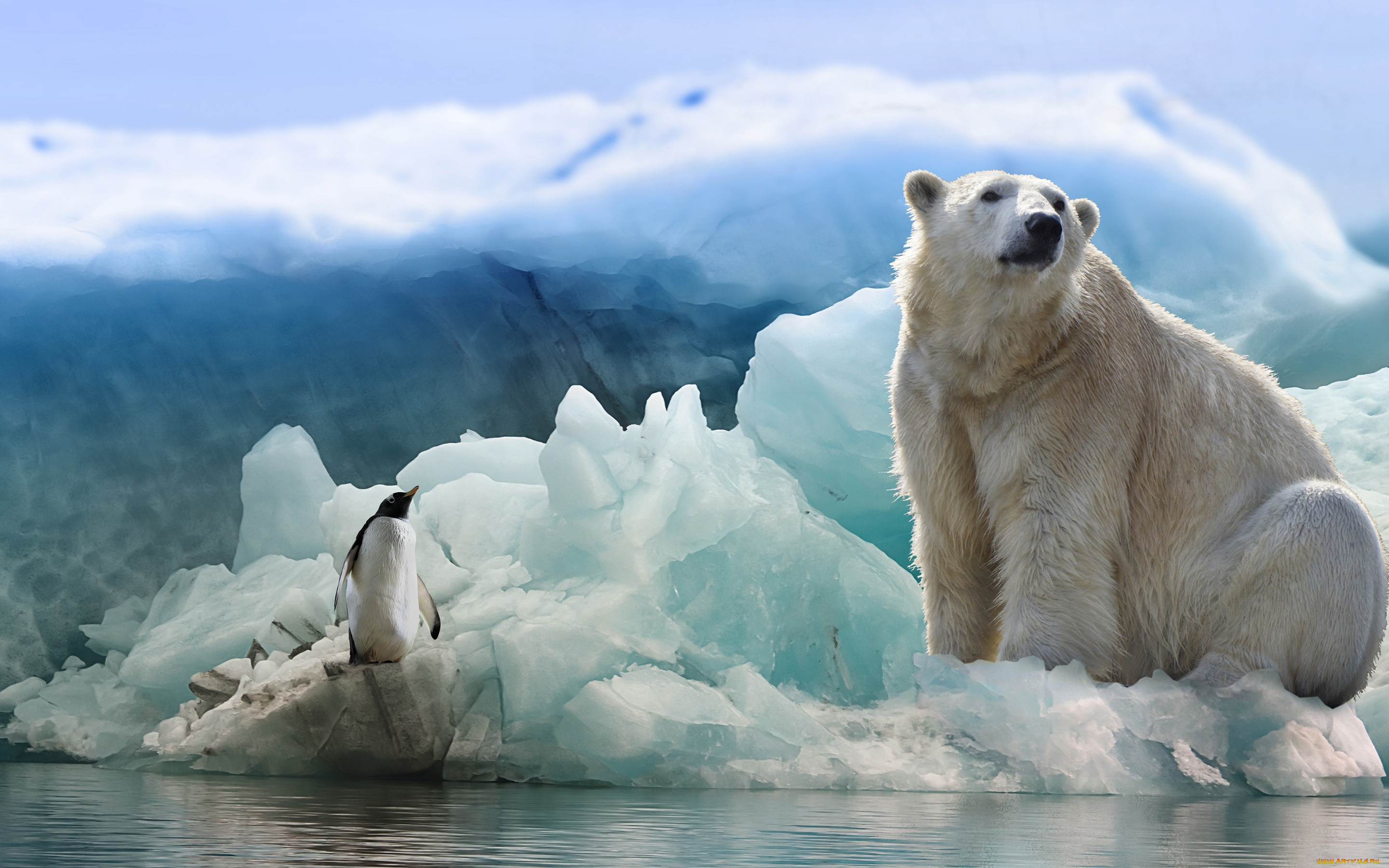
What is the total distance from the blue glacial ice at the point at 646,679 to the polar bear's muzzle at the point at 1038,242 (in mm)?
1406

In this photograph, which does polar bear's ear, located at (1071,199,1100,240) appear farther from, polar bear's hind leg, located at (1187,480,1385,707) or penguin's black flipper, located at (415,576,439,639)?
penguin's black flipper, located at (415,576,439,639)

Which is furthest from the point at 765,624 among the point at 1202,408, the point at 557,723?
the point at 1202,408

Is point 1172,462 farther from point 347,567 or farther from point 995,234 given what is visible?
point 347,567

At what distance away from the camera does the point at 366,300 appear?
30.1 feet

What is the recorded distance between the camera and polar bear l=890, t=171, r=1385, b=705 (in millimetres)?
4000

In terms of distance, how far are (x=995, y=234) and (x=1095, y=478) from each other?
96 cm

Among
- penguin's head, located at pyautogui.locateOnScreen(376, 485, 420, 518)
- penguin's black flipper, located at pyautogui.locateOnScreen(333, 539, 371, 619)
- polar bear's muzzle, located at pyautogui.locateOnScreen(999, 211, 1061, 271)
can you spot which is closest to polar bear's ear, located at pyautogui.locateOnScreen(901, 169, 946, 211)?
polar bear's muzzle, located at pyautogui.locateOnScreen(999, 211, 1061, 271)

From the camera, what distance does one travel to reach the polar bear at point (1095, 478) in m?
4.00

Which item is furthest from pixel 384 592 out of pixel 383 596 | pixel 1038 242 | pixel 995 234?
pixel 1038 242

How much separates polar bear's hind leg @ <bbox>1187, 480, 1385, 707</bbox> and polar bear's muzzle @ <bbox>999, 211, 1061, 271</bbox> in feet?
4.17

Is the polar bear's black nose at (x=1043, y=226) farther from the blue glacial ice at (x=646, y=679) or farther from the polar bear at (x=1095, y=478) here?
the blue glacial ice at (x=646, y=679)

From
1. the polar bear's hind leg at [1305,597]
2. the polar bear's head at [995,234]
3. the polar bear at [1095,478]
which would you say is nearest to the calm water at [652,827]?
the polar bear's hind leg at [1305,597]

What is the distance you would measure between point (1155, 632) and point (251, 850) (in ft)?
10.9

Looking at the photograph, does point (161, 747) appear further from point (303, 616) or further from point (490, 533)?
Result: point (490, 533)
